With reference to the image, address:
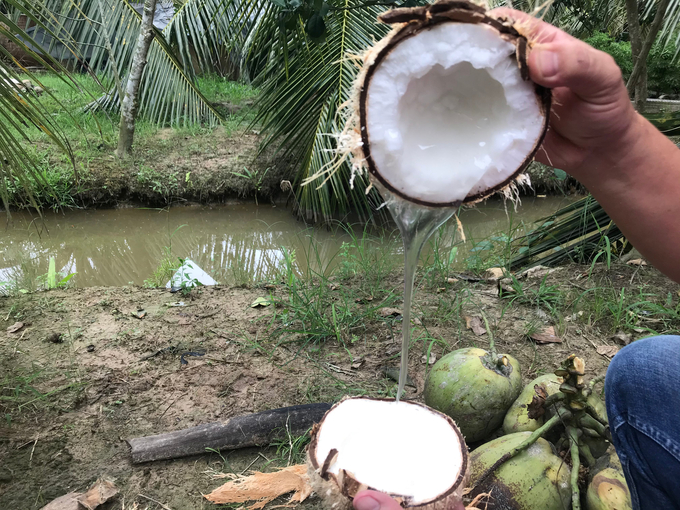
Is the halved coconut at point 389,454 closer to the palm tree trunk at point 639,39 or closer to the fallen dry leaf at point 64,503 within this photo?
the fallen dry leaf at point 64,503

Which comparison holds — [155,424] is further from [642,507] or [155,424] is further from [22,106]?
[642,507]

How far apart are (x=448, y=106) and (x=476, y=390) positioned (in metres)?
0.79

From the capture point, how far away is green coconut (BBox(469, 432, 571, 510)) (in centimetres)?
98

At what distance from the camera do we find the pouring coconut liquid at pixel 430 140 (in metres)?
0.77

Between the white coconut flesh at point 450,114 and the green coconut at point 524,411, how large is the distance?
2.22 ft

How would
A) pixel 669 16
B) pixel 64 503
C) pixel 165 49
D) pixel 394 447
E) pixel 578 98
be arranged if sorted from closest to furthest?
pixel 578 98 → pixel 394 447 → pixel 64 503 → pixel 669 16 → pixel 165 49

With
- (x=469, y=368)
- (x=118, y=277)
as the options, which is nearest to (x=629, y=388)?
(x=469, y=368)

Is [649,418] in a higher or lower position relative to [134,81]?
lower

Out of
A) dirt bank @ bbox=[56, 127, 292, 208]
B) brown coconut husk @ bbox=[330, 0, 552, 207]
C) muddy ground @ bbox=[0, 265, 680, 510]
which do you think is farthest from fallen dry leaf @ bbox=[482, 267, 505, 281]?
dirt bank @ bbox=[56, 127, 292, 208]

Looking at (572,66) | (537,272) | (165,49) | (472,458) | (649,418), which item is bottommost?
(537,272)

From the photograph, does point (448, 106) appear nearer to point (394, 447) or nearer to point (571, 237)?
point (394, 447)

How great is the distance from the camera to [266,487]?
1146 millimetres

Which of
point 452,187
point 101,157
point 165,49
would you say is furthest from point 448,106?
point 165,49

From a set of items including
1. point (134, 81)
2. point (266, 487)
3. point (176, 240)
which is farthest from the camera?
point (134, 81)
